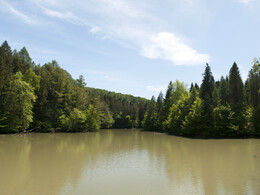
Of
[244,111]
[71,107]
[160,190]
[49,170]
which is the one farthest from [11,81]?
[244,111]

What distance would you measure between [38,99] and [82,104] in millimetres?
13221

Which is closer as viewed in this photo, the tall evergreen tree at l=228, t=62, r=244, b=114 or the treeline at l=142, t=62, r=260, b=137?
the treeline at l=142, t=62, r=260, b=137

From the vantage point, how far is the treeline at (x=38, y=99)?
45.3 m

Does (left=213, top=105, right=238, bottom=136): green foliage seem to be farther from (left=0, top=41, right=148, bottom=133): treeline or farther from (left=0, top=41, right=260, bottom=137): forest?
(left=0, top=41, right=148, bottom=133): treeline

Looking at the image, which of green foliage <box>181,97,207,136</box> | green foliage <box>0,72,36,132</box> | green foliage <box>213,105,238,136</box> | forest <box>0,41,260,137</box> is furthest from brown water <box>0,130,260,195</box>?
green foliage <box>0,72,36,132</box>

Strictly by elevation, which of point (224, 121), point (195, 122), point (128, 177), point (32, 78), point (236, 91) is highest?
point (32, 78)

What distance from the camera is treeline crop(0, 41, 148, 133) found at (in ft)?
149

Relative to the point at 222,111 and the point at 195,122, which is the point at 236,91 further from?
the point at 195,122

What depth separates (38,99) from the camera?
58.1m

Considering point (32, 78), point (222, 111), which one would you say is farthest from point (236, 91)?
point (32, 78)

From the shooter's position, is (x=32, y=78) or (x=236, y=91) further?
(x=32, y=78)

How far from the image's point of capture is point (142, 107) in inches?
4262

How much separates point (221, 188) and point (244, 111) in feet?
129

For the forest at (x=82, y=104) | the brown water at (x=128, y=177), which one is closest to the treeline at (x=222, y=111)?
the forest at (x=82, y=104)
